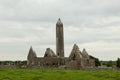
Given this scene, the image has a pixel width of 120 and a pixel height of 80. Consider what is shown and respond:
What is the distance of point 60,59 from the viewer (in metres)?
83.6

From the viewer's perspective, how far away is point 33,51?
287ft

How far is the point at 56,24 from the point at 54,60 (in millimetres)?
15368

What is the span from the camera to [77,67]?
6272 cm

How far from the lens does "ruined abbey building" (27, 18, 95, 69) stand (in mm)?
65131

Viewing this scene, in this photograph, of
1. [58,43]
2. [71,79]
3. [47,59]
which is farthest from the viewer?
[58,43]

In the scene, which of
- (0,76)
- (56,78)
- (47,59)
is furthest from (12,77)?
(47,59)

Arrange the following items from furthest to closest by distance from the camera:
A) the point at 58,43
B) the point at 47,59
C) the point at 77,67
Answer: the point at 58,43 → the point at 47,59 → the point at 77,67

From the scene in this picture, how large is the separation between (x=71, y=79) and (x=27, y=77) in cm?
405

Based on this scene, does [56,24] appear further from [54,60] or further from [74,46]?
[74,46]

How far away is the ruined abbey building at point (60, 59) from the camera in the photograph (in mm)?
65131

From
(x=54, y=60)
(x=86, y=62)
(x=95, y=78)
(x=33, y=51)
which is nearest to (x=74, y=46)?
(x=86, y=62)

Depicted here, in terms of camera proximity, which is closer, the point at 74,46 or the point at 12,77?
the point at 12,77

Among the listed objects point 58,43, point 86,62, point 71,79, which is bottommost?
point 71,79

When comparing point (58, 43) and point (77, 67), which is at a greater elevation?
point (58, 43)
